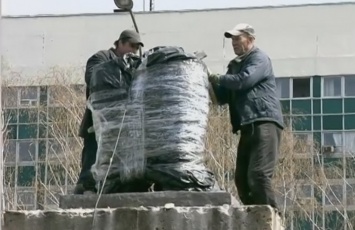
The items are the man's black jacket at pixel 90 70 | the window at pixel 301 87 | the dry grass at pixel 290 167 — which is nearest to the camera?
the man's black jacket at pixel 90 70

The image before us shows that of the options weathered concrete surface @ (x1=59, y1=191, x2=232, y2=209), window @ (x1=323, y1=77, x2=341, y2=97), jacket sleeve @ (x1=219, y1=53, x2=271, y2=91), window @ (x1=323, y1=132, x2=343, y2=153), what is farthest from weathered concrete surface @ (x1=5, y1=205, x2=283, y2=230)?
window @ (x1=323, y1=77, x2=341, y2=97)

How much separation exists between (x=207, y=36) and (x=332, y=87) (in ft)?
14.2

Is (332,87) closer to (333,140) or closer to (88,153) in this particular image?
(333,140)

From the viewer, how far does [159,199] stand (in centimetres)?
834

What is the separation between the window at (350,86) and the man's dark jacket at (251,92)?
3321 centimetres

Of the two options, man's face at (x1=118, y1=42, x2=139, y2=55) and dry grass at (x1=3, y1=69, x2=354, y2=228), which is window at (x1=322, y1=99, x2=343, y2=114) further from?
man's face at (x1=118, y1=42, x2=139, y2=55)

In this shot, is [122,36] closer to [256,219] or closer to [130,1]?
[130,1]

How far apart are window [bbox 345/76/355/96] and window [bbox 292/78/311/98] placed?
1110 millimetres

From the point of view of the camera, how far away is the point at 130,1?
33.7 feet

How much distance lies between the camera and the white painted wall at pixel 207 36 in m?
40.2

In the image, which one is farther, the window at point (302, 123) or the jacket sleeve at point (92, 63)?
the window at point (302, 123)

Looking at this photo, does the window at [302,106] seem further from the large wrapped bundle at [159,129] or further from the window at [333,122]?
the large wrapped bundle at [159,129]

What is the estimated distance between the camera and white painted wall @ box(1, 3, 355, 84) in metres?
40.2

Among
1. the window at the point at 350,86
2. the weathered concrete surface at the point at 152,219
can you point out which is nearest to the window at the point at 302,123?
the window at the point at 350,86
